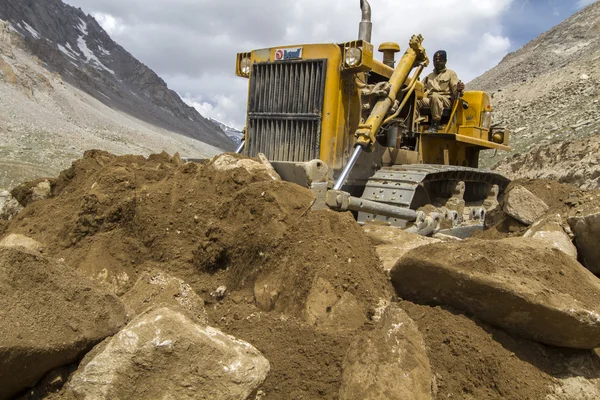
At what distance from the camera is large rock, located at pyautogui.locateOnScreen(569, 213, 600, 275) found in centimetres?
420

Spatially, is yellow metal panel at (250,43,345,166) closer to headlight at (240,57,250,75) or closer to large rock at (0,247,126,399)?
headlight at (240,57,250,75)

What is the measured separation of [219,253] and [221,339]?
1.29m

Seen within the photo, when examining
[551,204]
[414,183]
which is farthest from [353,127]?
[551,204]

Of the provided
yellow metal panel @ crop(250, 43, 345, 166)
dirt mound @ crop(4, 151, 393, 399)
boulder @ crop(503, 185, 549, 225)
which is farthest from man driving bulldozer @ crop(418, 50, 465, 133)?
dirt mound @ crop(4, 151, 393, 399)

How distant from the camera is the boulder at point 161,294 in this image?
3.40 m

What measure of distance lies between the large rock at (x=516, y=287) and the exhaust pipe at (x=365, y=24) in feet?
11.6

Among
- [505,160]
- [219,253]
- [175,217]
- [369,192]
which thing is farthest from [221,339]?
[505,160]

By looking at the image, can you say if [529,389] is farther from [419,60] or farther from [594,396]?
[419,60]

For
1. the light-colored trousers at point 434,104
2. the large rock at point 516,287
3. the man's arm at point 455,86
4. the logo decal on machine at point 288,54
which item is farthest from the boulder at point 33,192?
the man's arm at point 455,86

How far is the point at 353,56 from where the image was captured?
5859 mm

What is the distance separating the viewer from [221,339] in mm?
2719

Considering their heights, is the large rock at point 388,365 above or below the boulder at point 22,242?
below

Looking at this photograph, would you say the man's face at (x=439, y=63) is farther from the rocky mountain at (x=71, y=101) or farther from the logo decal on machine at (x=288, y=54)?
the rocky mountain at (x=71, y=101)

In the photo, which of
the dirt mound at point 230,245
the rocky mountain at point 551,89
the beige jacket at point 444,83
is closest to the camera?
the dirt mound at point 230,245
